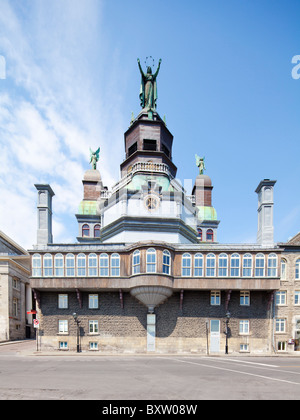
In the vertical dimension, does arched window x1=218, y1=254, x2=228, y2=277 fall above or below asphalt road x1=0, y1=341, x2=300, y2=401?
above

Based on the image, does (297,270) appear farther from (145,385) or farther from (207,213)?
(207,213)

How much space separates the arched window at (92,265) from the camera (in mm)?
27453

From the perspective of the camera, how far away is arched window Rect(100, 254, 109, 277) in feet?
89.8

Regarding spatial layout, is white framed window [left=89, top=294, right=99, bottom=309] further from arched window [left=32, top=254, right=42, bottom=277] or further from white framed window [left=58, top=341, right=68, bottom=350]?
arched window [left=32, top=254, right=42, bottom=277]

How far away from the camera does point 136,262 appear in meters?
26.9

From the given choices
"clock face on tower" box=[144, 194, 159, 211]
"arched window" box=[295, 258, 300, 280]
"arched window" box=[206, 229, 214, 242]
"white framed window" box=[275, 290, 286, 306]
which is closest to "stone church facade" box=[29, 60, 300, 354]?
"white framed window" box=[275, 290, 286, 306]

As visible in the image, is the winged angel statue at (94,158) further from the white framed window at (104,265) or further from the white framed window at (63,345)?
the white framed window at (63,345)

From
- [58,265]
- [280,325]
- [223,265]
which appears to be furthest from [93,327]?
[280,325]

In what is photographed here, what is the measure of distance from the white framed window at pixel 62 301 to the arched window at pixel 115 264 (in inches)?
225

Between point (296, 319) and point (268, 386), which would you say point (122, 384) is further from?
point (296, 319)

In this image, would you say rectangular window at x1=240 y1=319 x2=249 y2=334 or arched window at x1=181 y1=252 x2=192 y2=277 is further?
rectangular window at x1=240 y1=319 x2=249 y2=334

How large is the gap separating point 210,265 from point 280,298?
8522 mm

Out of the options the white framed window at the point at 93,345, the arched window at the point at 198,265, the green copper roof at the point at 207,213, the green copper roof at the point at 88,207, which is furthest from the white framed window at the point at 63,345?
the green copper roof at the point at 207,213

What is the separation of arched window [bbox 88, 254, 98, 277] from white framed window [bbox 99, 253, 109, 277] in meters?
0.52
